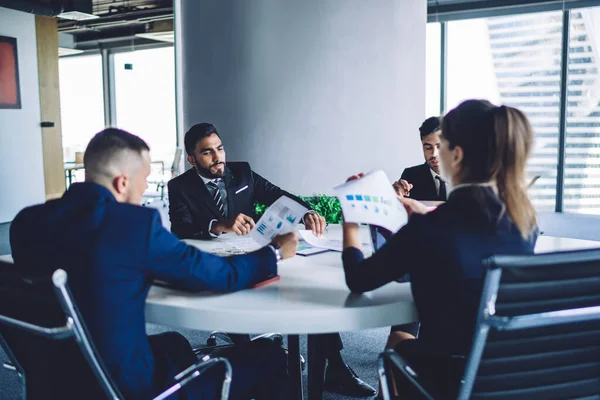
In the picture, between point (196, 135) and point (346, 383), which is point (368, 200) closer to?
point (346, 383)

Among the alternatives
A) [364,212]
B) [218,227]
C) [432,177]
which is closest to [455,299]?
[364,212]

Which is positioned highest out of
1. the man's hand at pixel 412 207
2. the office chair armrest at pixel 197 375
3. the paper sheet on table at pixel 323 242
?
the man's hand at pixel 412 207

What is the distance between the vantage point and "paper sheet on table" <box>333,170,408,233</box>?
1666 mm

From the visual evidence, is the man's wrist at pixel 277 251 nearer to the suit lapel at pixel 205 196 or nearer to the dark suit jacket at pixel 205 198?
the dark suit jacket at pixel 205 198

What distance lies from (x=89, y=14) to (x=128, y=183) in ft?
26.9

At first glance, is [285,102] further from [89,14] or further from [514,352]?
[89,14]

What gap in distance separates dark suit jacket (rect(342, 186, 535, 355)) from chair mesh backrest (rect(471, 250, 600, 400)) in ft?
0.51

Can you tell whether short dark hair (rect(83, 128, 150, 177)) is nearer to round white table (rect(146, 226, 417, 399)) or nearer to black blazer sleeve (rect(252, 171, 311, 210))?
round white table (rect(146, 226, 417, 399))

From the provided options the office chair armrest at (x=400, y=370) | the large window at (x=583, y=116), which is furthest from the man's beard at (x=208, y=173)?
the large window at (x=583, y=116)

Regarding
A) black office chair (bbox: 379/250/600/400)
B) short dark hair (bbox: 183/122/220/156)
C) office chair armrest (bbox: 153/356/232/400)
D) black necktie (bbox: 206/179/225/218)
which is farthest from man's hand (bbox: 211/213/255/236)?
black office chair (bbox: 379/250/600/400)

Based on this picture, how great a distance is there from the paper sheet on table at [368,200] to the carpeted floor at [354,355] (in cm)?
148

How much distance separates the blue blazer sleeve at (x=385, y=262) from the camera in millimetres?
1483

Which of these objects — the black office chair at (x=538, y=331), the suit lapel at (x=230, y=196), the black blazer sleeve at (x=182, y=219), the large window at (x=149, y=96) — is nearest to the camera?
the black office chair at (x=538, y=331)

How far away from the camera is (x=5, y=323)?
1.47 meters
